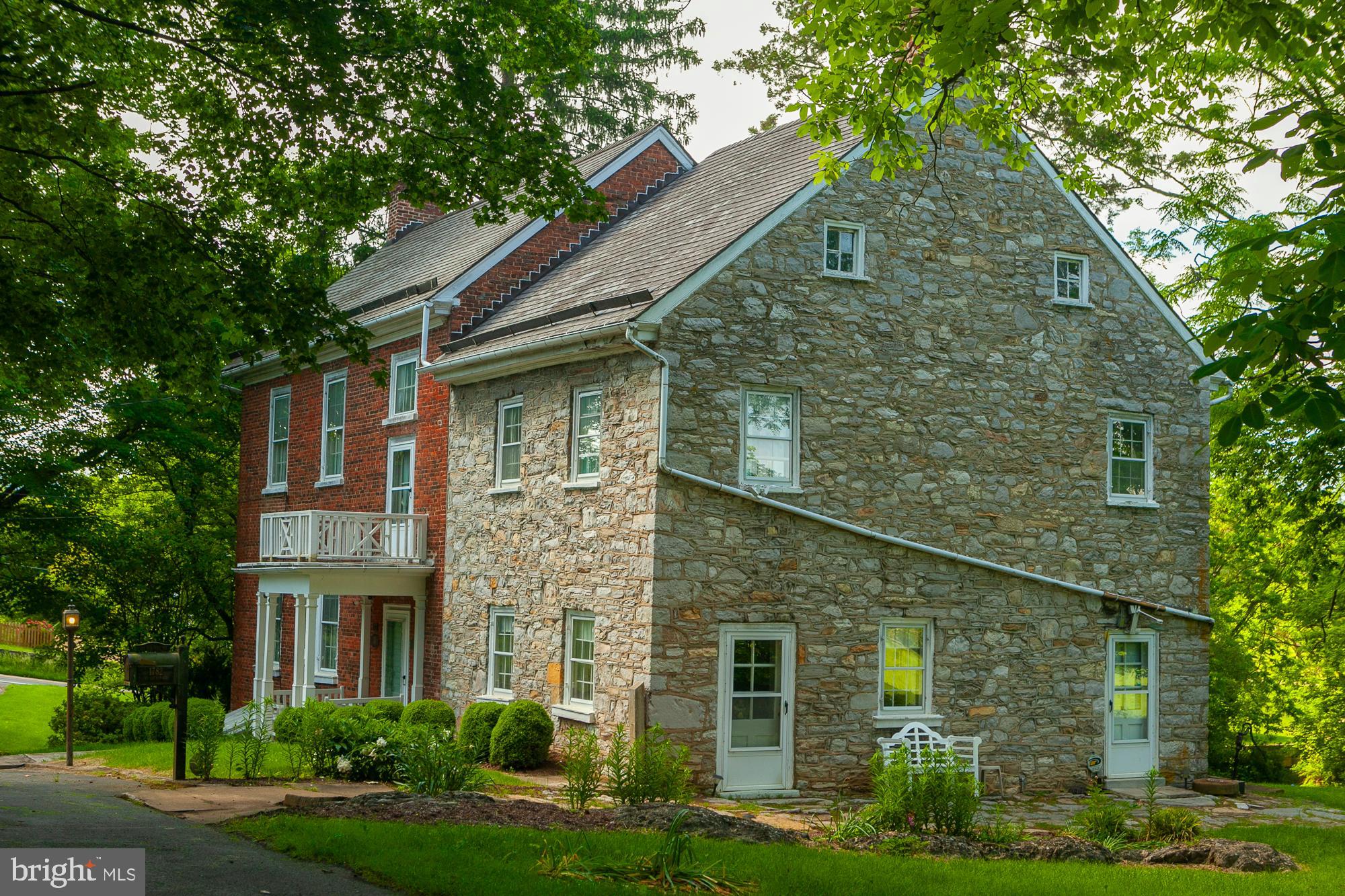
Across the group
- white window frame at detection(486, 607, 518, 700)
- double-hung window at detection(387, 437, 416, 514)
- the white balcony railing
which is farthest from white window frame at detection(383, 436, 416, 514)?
white window frame at detection(486, 607, 518, 700)

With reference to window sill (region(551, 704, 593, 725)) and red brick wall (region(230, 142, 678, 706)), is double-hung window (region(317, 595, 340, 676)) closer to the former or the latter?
red brick wall (region(230, 142, 678, 706))

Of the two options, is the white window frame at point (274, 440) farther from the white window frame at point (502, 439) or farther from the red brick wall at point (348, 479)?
the white window frame at point (502, 439)

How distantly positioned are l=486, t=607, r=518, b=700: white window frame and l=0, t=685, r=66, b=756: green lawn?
450 inches

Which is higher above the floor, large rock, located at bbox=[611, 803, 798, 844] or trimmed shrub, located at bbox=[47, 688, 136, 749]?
large rock, located at bbox=[611, 803, 798, 844]

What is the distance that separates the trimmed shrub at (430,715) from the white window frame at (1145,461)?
33.8 feet

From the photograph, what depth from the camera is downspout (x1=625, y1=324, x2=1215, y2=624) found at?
15.6 m

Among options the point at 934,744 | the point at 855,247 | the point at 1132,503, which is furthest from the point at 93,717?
the point at 1132,503

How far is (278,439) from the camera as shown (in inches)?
1051

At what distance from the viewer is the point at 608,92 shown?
37.5m

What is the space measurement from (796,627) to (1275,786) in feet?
30.1

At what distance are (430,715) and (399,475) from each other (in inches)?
199

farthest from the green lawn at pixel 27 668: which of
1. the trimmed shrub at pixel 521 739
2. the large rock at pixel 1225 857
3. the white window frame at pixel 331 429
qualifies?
the large rock at pixel 1225 857

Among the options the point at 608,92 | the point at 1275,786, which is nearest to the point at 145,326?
the point at 1275,786

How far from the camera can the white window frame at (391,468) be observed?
21.4m
